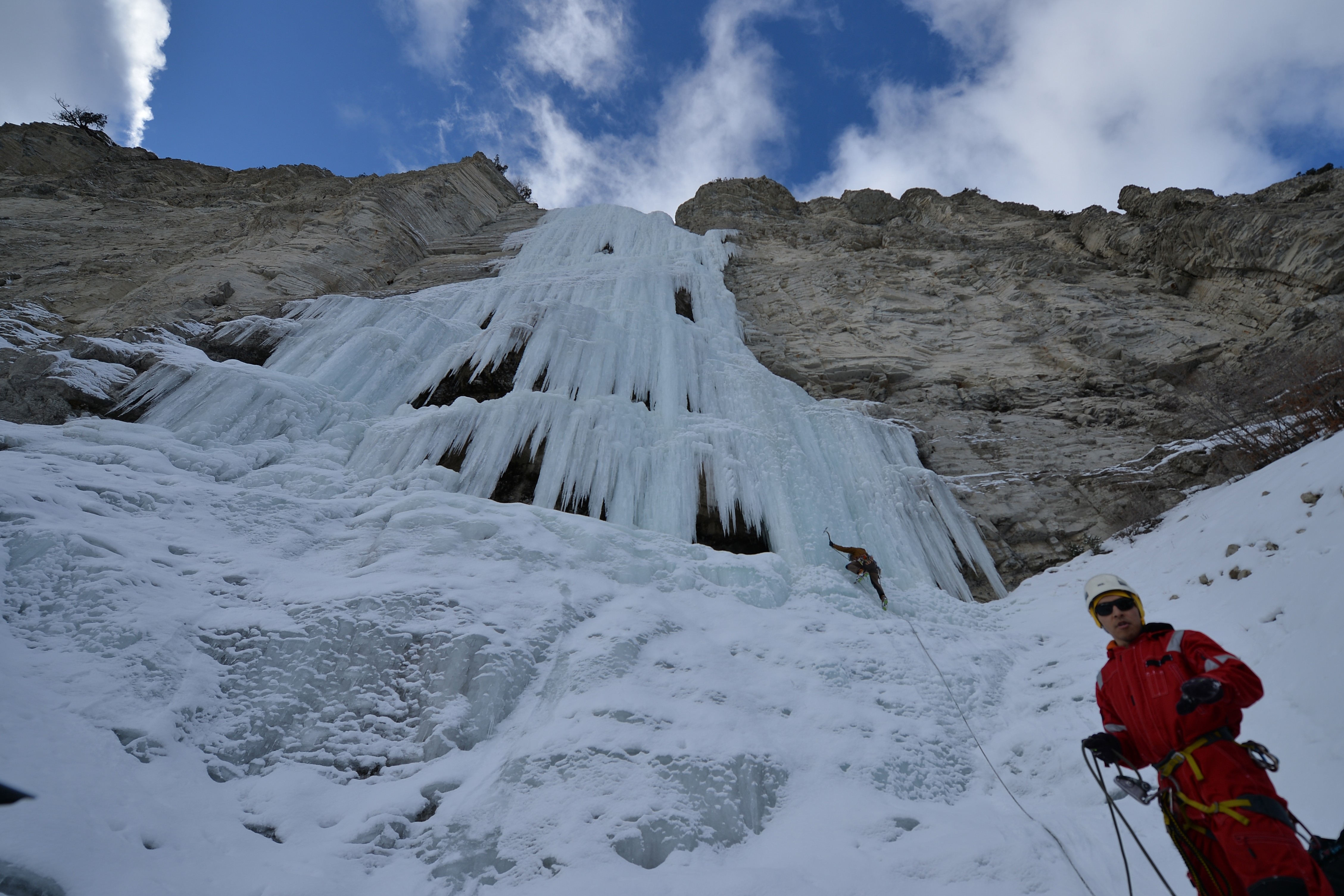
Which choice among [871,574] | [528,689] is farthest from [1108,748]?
[871,574]

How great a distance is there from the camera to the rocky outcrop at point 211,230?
11.7 m

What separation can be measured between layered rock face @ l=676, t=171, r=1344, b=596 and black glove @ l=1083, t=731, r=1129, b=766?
6.14 m

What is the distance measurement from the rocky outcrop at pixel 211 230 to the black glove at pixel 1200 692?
12479mm

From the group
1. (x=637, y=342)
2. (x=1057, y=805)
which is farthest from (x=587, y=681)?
(x=637, y=342)

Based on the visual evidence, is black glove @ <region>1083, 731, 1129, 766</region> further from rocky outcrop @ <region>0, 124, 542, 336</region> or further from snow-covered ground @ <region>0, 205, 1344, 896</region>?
rocky outcrop @ <region>0, 124, 542, 336</region>

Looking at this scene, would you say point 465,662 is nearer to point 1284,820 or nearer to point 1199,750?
point 1199,750

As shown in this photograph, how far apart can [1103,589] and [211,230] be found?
69.5 feet

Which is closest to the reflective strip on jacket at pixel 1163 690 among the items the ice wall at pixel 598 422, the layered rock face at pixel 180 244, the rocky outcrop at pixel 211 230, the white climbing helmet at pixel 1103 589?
the white climbing helmet at pixel 1103 589

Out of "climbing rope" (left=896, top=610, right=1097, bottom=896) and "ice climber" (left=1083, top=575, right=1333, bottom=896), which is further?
"climbing rope" (left=896, top=610, right=1097, bottom=896)

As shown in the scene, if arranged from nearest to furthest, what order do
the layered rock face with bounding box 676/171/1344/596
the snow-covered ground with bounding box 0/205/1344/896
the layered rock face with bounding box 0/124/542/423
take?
1. the snow-covered ground with bounding box 0/205/1344/896
2. the layered rock face with bounding box 0/124/542/423
3. the layered rock face with bounding box 676/171/1344/596

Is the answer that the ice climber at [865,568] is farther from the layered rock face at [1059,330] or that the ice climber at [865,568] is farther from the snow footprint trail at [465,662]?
the layered rock face at [1059,330]

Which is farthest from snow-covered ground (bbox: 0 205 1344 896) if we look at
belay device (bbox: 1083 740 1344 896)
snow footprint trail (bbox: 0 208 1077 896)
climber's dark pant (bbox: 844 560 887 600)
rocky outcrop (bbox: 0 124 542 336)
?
rocky outcrop (bbox: 0 124 542 336)

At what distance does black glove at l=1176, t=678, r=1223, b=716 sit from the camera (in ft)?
5.69

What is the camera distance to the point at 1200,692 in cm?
176
